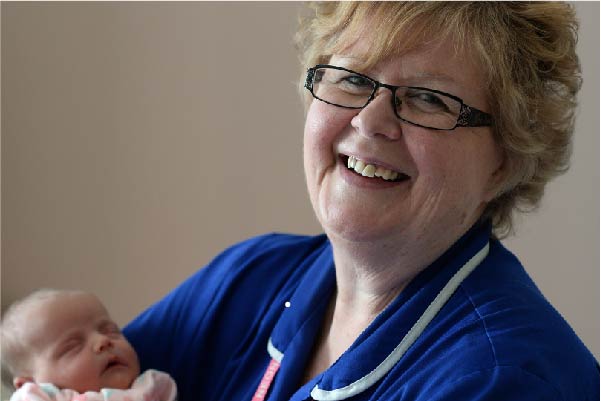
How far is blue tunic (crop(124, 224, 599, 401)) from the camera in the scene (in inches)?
46.8

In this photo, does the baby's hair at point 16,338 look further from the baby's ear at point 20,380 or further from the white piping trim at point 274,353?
the white piping trim at point 274,353

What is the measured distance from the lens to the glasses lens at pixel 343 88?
1347 mm

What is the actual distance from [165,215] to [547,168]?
1427 mm

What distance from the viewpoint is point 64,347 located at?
1.51 metres

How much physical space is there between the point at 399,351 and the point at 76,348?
23.8 inches

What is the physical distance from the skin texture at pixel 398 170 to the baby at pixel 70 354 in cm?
46

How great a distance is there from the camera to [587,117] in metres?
2.42

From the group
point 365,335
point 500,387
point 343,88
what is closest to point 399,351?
point 365,335

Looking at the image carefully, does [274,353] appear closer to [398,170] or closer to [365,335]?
[365,335]

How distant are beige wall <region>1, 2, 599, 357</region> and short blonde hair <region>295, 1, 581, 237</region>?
1054 millimetres

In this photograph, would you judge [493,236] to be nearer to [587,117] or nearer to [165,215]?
[587,117]

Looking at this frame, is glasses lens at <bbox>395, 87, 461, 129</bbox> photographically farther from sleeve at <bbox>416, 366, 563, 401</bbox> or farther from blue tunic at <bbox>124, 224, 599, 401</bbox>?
sleeve at <bbox>416, 366, 563, 401</bbox>

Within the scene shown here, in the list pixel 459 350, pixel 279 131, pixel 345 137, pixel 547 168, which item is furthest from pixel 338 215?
pixel 279 131

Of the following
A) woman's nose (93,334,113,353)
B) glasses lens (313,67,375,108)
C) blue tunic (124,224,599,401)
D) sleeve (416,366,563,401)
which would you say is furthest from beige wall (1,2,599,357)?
sleeve (416,366,563,401)
